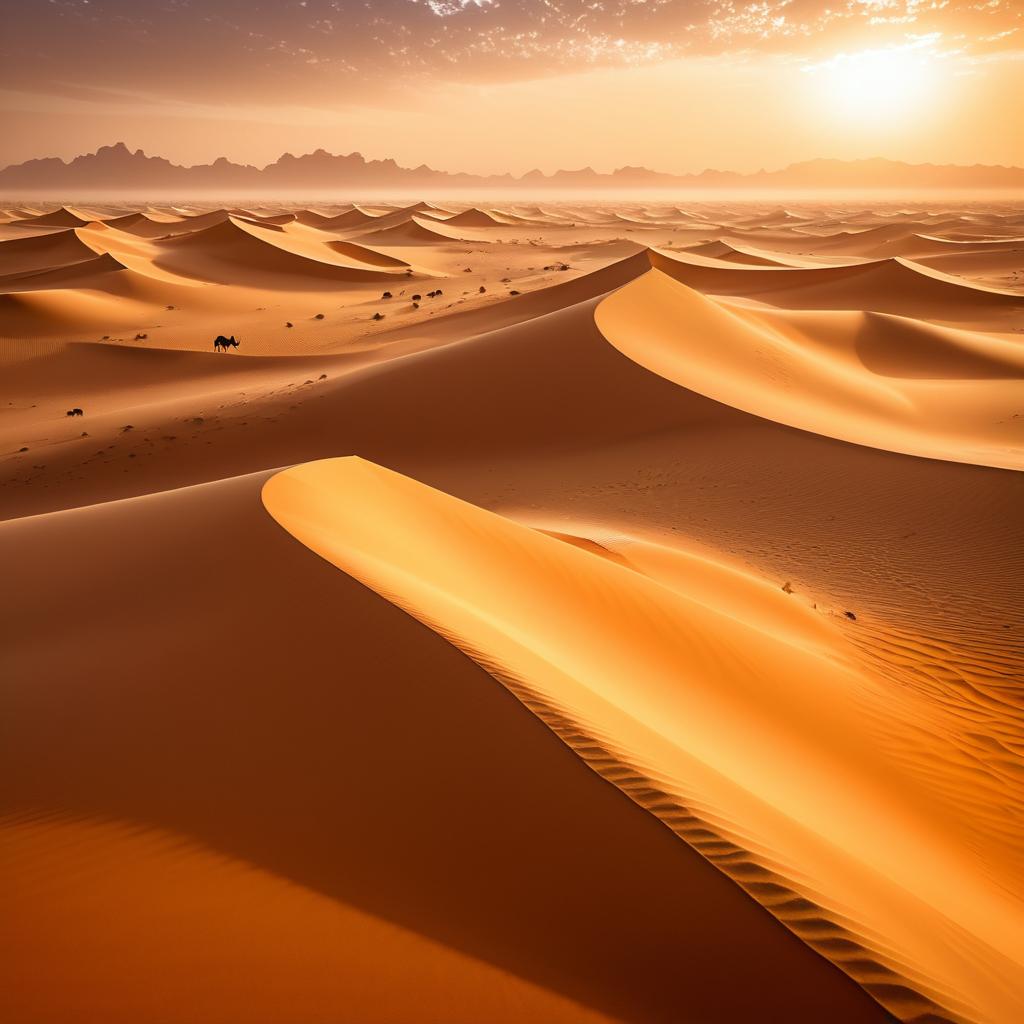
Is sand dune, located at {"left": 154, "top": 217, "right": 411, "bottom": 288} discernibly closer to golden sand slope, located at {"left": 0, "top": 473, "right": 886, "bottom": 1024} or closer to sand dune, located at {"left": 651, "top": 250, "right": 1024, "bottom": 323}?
sand dune, located at {"left": 651, "top": 250, "right": 1024, "bottom": 323}

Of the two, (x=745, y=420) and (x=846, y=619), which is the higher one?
(x=745, y=420)

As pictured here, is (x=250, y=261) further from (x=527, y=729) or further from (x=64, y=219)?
(x=527, y=729)

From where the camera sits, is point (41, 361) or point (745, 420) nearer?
point (745, 420)

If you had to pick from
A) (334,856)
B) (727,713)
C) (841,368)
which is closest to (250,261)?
(841,368)

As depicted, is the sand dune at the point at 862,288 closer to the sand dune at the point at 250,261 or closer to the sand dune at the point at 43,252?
the sand dune at the point at 250,261

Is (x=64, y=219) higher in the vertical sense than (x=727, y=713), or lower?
higher

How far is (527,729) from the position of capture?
3.21m

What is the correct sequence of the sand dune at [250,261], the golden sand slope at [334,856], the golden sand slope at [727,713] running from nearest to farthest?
the golden sand slope at [334,856]
the golden sand slope at [727,713]
the sand dune at [250,261]

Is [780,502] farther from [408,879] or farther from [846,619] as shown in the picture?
[408,879]

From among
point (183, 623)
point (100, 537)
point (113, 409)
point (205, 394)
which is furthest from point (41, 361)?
point (183, 623)

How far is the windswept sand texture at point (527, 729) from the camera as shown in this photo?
2.37 metres

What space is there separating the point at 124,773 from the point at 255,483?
10.6 ft

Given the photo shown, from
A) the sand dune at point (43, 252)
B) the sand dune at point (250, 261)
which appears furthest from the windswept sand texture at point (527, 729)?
the sand dune at point (43, 252)

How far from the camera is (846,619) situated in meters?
7.14
